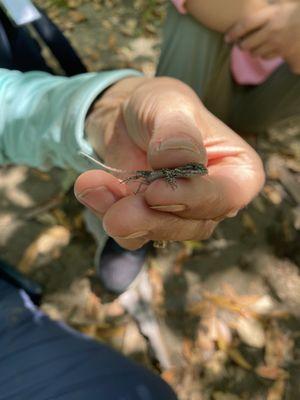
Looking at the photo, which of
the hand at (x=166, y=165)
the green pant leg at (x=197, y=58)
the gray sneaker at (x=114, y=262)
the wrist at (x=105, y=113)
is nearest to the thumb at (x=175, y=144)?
the hand at (x=166, y=165)

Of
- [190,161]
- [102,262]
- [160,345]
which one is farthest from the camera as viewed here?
[102,262]

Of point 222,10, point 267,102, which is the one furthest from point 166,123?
point 267,102

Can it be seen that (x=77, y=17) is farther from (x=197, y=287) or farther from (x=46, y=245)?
(x=197, y=287)

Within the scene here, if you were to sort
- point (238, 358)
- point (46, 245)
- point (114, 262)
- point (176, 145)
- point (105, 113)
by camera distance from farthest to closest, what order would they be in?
point (46, 245)
point (114, 262)
point (238, 358)
point (105, 113)
point (176, 145)

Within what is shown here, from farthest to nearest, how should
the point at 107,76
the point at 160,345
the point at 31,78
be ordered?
the point at 160,345 → the point at 31,78 → the point at 107,76

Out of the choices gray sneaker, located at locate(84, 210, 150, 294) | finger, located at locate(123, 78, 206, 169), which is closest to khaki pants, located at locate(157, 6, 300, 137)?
finger, located at locate(123, 78, 206, 169)

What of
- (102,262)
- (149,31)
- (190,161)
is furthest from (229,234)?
(149,31)

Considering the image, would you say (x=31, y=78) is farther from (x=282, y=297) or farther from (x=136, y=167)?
(x=282, y=297)
